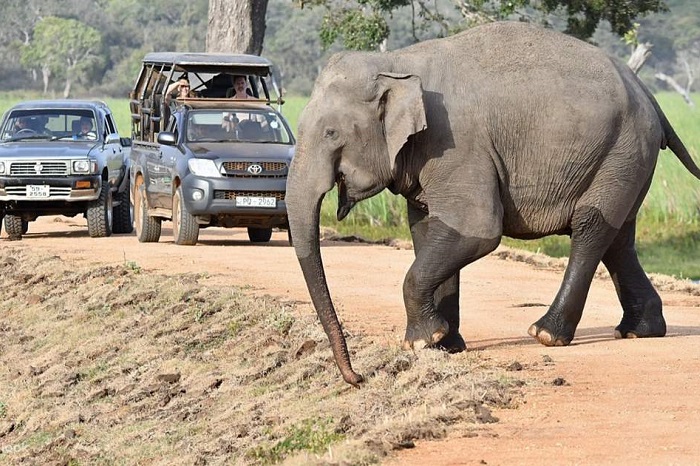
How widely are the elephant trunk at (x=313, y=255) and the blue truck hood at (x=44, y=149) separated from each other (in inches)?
480

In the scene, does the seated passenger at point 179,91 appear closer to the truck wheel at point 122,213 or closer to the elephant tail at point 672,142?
the truck wheel at point 122,213

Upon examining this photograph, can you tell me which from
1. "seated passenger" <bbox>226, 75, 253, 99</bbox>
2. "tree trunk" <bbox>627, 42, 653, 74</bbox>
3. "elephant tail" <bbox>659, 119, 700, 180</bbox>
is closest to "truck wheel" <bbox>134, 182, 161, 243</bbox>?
"seated passenger" <bbox>226, 75, 253, 99</bbox>

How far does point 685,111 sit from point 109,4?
73.0 m

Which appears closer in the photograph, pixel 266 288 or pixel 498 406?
pixel 498 406

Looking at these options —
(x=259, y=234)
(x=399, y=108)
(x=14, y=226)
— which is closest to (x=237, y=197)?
(x=259, y=234)

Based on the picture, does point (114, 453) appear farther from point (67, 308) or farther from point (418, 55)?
point (67, 308)

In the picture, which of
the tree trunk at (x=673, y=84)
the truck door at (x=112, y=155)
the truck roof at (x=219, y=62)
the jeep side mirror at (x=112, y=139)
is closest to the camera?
the truck roof at (x=219, y=62)

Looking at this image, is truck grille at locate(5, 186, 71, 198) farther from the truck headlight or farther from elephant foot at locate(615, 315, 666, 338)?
elephant foot at locate(615, 315, 666, 338)

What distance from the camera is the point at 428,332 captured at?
33.4 ft

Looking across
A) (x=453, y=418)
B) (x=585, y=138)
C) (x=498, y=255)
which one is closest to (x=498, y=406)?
(x=453, y=418)

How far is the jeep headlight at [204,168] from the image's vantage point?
19.4 m

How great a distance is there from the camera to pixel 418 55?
33.4 ft

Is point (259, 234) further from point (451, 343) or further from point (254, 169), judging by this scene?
point (451, 343)

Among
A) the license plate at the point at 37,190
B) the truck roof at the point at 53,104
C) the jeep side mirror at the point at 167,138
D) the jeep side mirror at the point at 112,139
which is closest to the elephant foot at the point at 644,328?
the jeep side mirror at the point at 167,138
